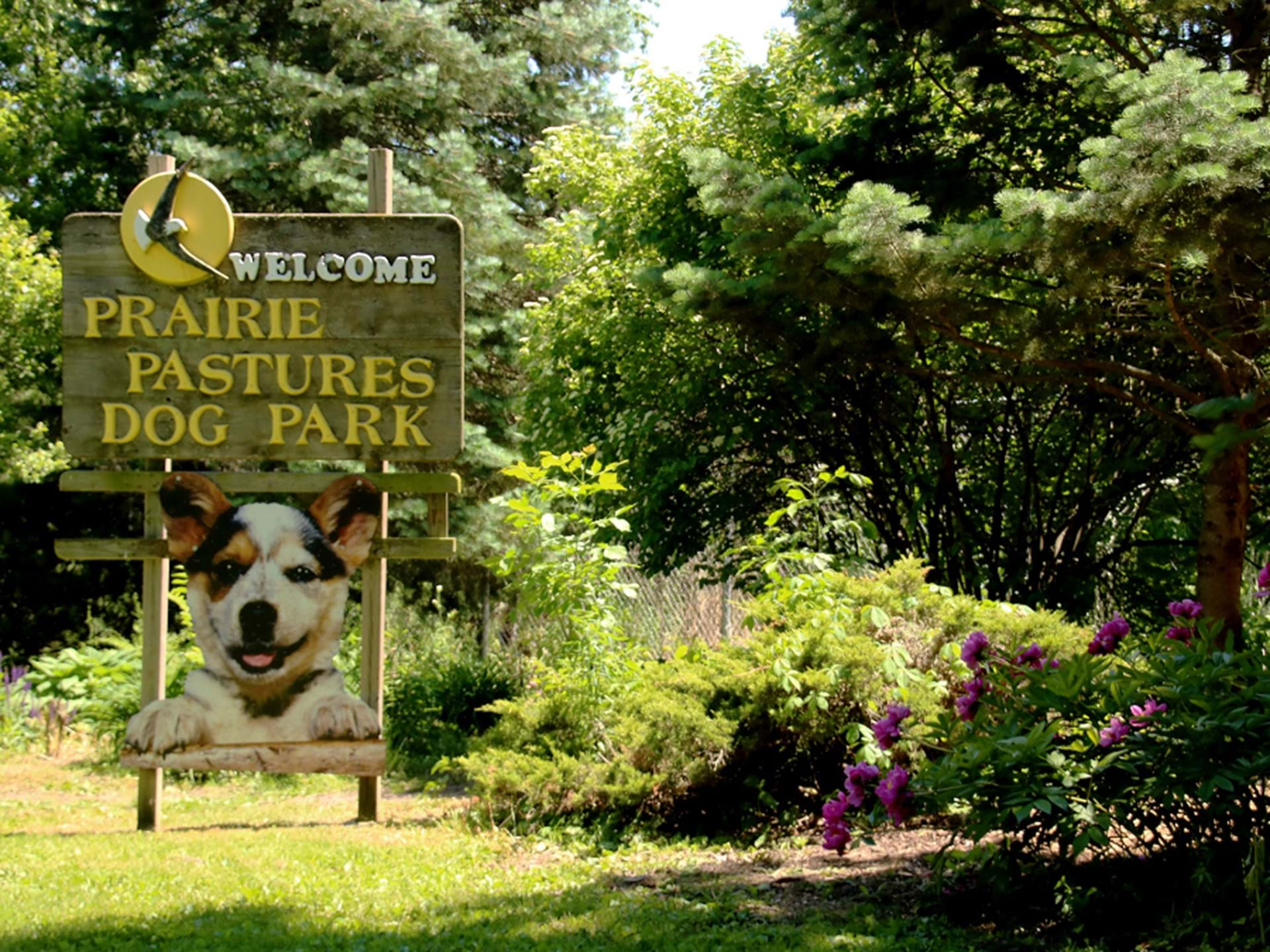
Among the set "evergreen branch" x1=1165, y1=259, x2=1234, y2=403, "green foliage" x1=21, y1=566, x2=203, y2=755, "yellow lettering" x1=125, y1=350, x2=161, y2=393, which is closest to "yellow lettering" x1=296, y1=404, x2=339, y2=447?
"yellow lettering" x1=125, y1=350, x2=161, y2=393

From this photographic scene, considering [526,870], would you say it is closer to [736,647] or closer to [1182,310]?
[736,647]

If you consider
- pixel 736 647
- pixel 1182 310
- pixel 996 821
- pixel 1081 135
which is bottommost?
pixel 996 821

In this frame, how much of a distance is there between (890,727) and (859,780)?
0.22 m

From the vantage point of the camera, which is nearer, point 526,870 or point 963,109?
point 526,870

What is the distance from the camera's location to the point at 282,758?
6.68m

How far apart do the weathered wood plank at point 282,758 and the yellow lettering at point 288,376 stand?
6.06ft

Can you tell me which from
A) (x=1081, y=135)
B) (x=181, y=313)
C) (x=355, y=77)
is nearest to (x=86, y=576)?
(x=355, y=77)

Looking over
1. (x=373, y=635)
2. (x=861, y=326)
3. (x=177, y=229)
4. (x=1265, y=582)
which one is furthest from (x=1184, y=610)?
(x=177, y=229)

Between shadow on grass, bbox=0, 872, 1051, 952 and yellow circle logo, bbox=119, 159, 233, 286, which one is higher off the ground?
yellow circle logo, bbox=119, 159, 233, 286

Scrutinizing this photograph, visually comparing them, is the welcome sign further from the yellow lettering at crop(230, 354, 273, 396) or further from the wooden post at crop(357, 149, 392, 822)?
the wooden post at crop(357, 149, 392, 822)

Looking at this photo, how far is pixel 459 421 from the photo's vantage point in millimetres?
6797

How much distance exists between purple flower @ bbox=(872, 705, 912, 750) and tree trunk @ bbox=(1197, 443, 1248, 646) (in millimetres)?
2451

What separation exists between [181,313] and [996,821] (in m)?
4.95

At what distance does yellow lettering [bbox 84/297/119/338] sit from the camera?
22.3 feet
